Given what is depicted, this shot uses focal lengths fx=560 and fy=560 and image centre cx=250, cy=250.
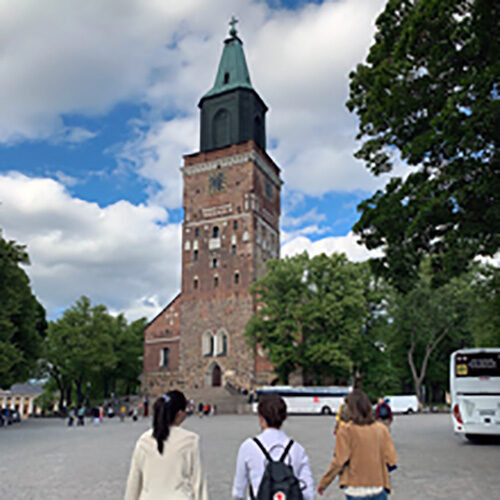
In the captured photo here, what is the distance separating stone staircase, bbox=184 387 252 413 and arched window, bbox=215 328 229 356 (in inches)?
144

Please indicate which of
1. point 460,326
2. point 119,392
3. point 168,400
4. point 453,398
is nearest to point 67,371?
point 119,392

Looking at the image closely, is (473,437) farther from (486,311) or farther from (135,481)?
(135,481)

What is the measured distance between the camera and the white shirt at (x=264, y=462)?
3822 mm

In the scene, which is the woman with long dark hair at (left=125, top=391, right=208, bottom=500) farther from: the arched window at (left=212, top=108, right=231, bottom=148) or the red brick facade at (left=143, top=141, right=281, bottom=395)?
the arched window at (left=212, top=108, right=231, bottom=148)

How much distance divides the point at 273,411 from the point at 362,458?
1179mm

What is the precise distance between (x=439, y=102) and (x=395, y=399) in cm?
3835

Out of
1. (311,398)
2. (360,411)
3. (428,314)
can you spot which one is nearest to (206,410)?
(311,398)

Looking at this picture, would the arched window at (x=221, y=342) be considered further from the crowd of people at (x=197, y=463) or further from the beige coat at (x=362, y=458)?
the crowd of people at (x=197, y=463)

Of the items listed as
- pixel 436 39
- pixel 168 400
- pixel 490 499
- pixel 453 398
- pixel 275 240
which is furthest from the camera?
pixel 275 240

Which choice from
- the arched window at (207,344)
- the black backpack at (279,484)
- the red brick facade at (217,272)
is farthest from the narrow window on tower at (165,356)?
the black backpack at (279,484)

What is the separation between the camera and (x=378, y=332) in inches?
1859

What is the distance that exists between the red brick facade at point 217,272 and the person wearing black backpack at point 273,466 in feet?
156

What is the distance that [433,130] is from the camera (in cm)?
1379

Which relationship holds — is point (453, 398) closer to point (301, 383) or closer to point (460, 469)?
point (460, 469)
